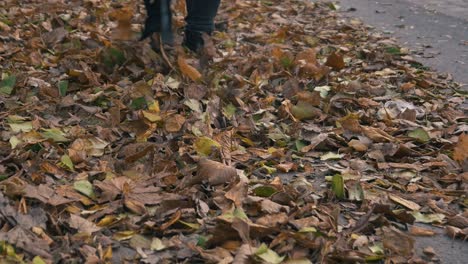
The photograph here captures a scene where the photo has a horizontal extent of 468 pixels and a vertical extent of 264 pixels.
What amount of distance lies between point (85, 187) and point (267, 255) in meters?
0.71

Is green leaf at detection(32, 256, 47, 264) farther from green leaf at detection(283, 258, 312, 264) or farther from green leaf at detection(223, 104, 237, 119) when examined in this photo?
green leaf at detection(223, 104, 237, 119)

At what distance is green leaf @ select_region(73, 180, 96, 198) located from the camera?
2.32 meters

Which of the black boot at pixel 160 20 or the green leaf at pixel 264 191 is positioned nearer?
the green leaf at pixel 264 191

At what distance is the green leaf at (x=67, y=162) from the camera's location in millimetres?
2518

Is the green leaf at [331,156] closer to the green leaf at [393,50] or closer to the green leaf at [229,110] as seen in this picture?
the green leaf at [229,110]

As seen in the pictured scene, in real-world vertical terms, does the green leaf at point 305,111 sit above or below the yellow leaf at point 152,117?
below

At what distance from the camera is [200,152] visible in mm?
2674

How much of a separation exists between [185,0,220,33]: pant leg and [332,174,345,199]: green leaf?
1.76m

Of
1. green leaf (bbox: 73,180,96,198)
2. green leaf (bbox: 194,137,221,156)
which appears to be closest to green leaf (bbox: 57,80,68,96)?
green leaf (bbox: 194,137,221,156)

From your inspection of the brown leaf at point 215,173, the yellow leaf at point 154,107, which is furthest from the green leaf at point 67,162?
the yellow leaf at point 154,107

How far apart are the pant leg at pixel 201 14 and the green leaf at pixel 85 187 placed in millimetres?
1785

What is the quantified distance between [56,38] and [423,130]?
225 centimetres

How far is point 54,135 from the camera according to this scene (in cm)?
276

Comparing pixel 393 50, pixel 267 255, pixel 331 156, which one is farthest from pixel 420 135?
pixel 393 50
